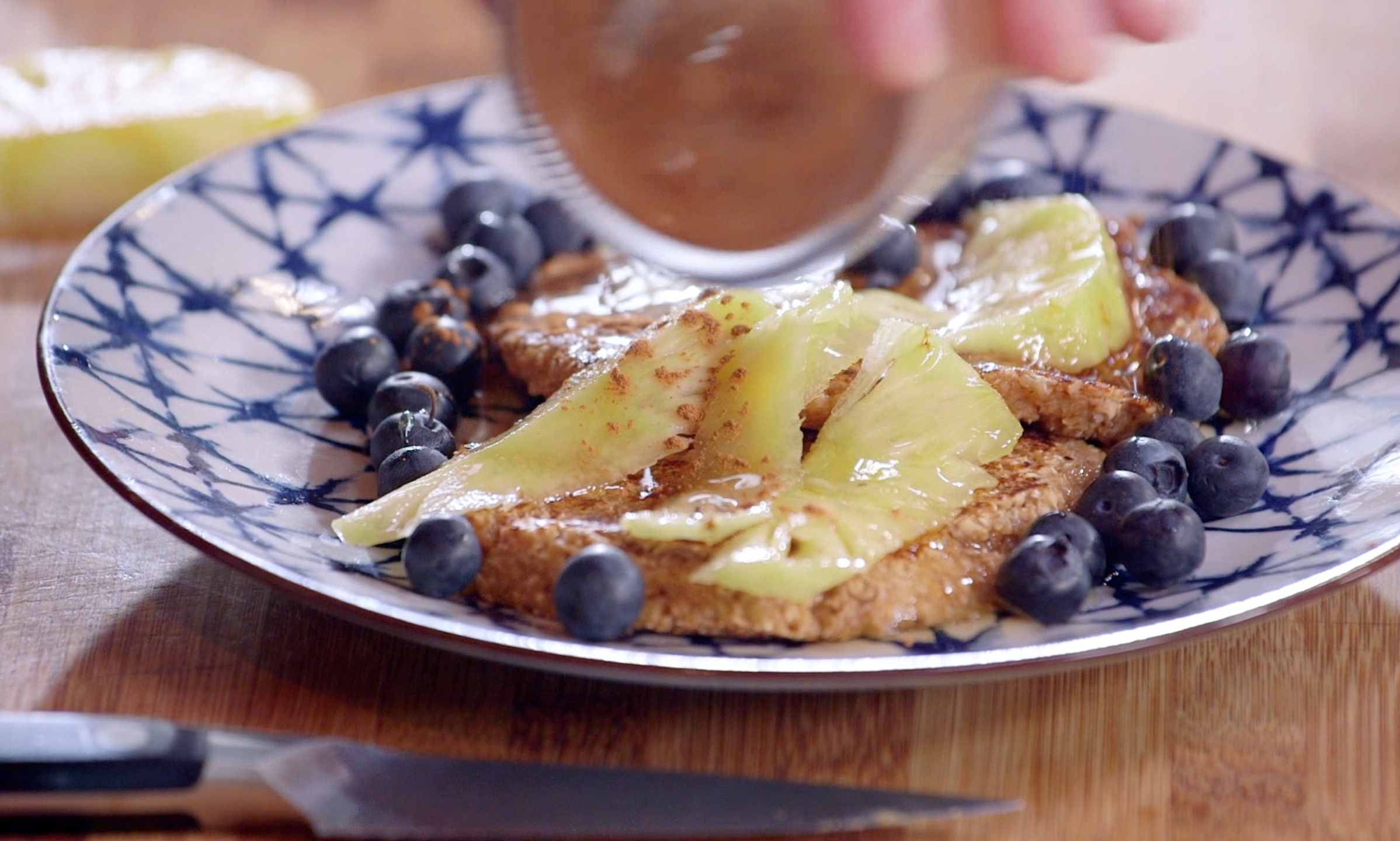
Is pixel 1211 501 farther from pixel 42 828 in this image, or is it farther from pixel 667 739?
pixel 42 828

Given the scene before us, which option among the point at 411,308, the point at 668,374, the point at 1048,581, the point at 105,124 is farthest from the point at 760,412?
the point at 105,124

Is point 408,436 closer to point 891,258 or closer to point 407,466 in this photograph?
point 407,466

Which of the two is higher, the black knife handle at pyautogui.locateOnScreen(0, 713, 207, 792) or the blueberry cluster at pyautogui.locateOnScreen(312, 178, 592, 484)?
the blueberry cluster at pyautogui.locateOnScreen(312, 178, 592, 484)

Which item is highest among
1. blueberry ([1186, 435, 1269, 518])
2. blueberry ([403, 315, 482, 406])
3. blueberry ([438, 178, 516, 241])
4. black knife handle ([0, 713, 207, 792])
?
blueberry ([438, 178, 516, 241])

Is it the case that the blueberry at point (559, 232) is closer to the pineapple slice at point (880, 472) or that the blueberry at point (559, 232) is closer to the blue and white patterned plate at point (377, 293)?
the blue and white patterned plate at point (377, 293)

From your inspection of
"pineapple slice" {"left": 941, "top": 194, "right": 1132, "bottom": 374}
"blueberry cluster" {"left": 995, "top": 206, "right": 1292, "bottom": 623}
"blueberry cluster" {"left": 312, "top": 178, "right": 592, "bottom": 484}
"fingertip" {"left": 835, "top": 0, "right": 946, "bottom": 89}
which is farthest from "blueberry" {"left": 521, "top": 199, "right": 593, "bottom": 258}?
"blueberry cluster" {"left": 995, "top": 206, "right": 1292, "bottom": 623}

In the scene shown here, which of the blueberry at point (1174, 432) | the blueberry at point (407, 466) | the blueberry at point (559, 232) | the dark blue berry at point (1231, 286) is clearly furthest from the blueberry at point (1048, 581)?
the blueberry at point (559, 232)

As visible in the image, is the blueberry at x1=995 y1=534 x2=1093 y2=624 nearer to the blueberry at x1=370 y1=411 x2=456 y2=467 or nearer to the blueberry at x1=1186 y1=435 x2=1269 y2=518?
the blueberry at x1=1186 y1=435 x2=1269 y2=518
